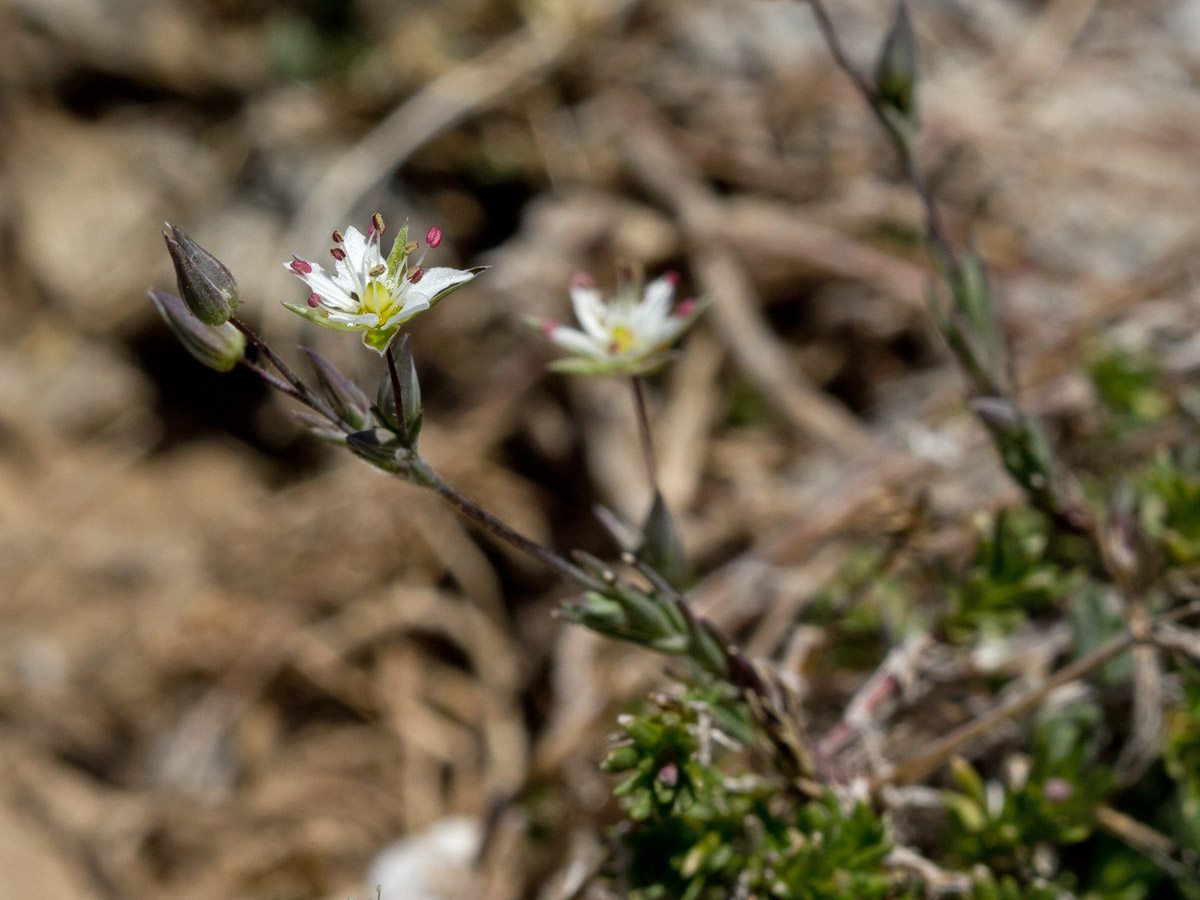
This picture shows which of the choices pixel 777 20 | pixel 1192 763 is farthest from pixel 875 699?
pixel 777 20

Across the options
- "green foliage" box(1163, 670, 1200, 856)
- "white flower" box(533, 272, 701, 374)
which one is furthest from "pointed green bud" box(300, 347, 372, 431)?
"green foliage" box(1163, 670, 1200, 856)

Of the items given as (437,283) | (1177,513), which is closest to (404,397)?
(437,283)

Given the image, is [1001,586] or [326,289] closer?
[326,289]

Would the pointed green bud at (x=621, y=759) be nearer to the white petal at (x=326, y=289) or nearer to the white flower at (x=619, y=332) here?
the white flower at (x=619, y=332)

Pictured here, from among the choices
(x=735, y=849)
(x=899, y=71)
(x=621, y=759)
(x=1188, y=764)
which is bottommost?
(x=1188, y=764)

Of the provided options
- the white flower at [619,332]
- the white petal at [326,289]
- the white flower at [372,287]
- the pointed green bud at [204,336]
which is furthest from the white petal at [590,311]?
A: the pointed green bud at [204,336]

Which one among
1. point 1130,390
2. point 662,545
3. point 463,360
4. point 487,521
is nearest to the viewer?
point 487,521

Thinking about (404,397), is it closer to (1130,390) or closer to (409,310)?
(409,310)
